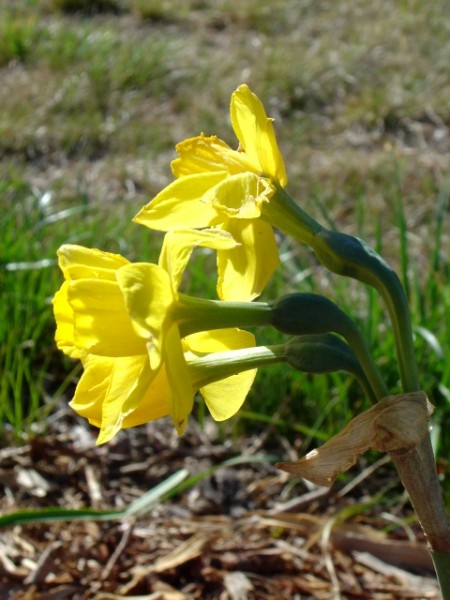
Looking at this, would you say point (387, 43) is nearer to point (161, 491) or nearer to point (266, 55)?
point (266, 55)

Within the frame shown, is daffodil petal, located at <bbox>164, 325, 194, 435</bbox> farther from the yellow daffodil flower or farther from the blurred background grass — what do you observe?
the blurred background grass

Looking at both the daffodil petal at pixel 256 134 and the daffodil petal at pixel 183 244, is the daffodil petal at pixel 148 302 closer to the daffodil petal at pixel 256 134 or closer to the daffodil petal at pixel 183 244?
the daffodil petal at pixel 183 244

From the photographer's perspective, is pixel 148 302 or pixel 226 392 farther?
pixel 226 392

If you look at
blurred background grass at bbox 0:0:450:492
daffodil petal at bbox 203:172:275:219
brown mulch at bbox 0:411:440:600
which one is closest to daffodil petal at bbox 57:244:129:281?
daffodil petal at bbox 203:172:275:219

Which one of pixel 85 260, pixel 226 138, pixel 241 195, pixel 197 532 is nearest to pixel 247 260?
pixel 241 195

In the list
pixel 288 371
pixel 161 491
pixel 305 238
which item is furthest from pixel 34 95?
pixel 305 238

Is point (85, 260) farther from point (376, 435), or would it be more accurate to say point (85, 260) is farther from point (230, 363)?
point (376, 435)
